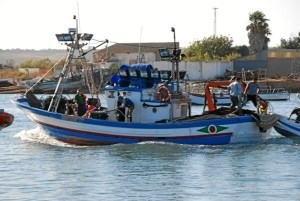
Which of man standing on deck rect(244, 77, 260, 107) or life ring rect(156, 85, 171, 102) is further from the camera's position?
man standing on deck rect(244, 77, 260, 107)

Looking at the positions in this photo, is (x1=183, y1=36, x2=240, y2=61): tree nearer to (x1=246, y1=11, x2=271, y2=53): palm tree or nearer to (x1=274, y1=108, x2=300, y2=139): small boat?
(x1=246, y1=11, x2=271, y2=53): palm tree

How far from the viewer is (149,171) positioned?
2417cm

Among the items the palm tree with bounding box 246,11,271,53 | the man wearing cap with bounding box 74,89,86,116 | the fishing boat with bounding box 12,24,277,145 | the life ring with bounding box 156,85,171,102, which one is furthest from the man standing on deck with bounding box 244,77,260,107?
the palm tree with bounding box 246,11,271,53

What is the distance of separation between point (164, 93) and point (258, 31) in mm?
75263

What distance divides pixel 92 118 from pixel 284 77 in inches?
2602

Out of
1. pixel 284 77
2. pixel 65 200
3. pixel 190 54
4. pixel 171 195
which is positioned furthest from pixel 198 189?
pixel 190 54

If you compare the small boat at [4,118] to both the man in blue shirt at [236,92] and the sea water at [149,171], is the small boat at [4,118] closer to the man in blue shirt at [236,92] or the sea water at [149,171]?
Result: the sea water at [149,171]

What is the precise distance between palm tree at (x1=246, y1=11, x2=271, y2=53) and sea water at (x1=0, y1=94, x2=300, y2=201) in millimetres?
72025

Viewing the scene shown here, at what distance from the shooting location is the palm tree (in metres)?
102

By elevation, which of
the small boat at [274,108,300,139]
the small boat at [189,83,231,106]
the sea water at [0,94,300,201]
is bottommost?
the small boat at [189,83,231,106]

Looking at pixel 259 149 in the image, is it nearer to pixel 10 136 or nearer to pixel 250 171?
pixel 250 171

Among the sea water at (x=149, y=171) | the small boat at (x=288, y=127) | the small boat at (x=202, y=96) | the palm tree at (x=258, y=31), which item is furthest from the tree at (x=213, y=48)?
the sea water at (x=149, y=171)

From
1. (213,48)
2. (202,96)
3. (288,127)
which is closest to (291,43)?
(213,48)

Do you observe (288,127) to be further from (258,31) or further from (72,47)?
(258,31)
